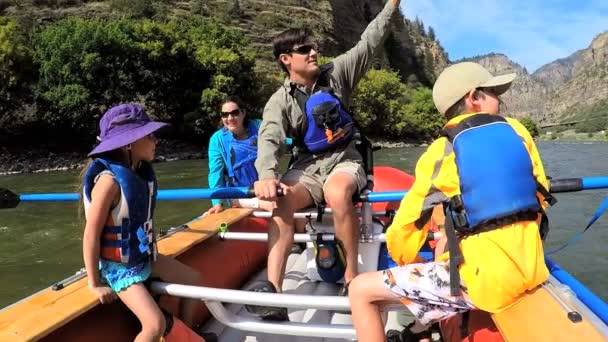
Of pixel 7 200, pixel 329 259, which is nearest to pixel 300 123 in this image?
pixel 329 259

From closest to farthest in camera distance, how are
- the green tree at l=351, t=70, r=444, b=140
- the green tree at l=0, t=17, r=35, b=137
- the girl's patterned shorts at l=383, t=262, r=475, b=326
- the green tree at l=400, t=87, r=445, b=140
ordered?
the girl's patterned shorts at l=383, t=262, r=475, b=326 → the green tree at l=0, t=17, r=35, b=137 → the green tree at l=351, t=70, r=444, b=140 → the green tree at l=400, t=87, r=445, b=140

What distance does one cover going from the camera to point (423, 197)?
5.05ft

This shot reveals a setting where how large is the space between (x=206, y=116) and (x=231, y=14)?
22.0 m

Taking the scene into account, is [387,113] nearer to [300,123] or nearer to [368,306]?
[300,123]

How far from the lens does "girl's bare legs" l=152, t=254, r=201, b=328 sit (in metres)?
2.06

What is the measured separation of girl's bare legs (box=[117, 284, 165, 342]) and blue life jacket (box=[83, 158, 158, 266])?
11 centimetres

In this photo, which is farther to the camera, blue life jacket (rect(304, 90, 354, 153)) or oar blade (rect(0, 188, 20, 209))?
oar blade (rect(0, 188, 20, 209))

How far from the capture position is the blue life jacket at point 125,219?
1.85 metres

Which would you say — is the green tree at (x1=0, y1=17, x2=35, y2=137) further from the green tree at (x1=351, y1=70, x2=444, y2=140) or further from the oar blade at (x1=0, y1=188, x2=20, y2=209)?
the oar blade at (x1=0, y1=188, x2=20, y2=209)

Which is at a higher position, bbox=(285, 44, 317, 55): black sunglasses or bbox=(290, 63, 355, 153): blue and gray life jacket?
bbox=(285, 44, 317, 55): black sunglasses

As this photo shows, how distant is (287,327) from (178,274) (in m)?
0.51

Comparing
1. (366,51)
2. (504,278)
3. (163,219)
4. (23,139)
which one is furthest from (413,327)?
(23,139)

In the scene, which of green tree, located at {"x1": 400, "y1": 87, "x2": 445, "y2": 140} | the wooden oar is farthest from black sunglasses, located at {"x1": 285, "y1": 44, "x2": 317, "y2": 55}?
green tree, located at {"x1": 400, "y1": 87, "x2": 445, "y2": 140}

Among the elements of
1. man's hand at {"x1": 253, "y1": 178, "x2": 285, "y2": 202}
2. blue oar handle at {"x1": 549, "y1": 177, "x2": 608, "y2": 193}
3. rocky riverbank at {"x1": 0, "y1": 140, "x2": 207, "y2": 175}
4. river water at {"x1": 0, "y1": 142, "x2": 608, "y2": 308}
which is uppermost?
man's hand at {"x1": 253, "y1": 178, "x2": 285, "y2": 202}
